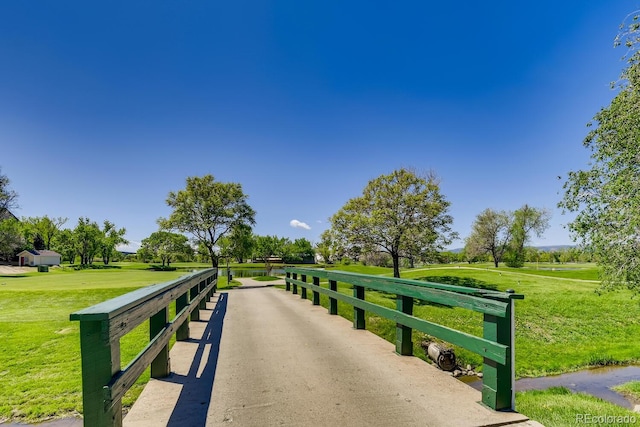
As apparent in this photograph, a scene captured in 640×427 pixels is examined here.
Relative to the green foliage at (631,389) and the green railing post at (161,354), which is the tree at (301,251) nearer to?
the green foliage at (631,389)

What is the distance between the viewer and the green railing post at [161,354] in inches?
153

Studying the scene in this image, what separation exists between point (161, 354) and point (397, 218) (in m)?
19.1

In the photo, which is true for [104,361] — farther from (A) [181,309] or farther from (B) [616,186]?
(B) [616,186]

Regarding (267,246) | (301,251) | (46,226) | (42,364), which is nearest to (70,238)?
(46,226)

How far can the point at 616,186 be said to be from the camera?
352 inches

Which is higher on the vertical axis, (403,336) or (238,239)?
(238,239)

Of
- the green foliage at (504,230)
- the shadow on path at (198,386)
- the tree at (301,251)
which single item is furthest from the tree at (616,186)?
the tree at (301,251)

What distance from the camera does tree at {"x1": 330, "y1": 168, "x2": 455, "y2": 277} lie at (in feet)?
70.2

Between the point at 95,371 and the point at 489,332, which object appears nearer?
the point at 95,371

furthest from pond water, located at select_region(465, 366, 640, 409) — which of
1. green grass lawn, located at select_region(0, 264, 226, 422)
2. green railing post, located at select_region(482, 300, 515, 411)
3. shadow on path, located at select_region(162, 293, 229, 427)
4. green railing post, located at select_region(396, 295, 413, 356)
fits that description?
green grass lawn, located at select_region(0, 264, 226, 422)

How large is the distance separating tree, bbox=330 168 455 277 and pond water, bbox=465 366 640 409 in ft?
38.3

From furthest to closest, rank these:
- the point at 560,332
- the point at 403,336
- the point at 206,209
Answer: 1. the point at 206,209
2. the point at 560,332
3. the point at 403,336

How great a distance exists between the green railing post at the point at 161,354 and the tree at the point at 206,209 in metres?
25.7

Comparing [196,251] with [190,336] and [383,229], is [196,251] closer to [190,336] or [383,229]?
[383,229]
